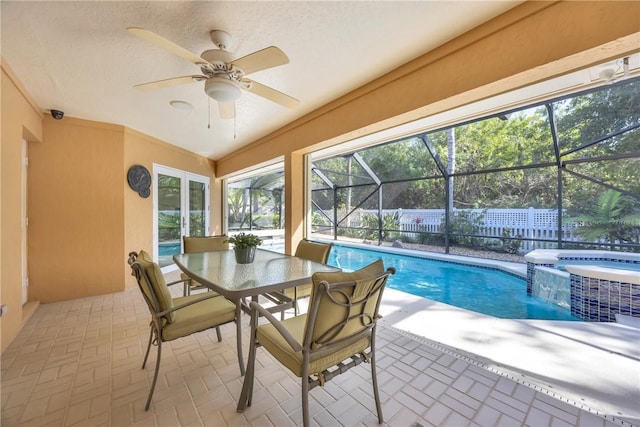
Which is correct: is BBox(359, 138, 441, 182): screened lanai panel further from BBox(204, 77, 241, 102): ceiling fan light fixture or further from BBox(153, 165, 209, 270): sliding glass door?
BBox(204, 77, 241, 102): ceiling fan light fixture

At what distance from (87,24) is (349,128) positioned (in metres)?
2.23

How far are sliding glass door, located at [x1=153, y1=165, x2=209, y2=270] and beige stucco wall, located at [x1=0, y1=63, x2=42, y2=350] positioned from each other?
193cm

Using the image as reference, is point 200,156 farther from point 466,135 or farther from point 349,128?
point 466,135

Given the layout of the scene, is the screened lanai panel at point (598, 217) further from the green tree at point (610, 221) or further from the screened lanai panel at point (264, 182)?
the screened lanai panel at point (264, 182)

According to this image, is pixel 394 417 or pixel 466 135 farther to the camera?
pixel 466 135

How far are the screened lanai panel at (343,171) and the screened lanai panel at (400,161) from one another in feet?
1.10

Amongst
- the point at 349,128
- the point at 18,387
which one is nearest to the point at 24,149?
the point at 18,387

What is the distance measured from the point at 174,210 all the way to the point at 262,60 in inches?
166

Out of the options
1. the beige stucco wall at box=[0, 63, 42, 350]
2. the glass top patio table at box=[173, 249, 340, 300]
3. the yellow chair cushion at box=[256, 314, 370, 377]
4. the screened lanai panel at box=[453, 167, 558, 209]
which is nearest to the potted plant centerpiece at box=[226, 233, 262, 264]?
the glass top patio table at box=[173, 249, 340, 300]

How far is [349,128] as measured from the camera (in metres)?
2.78

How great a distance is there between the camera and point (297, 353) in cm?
125

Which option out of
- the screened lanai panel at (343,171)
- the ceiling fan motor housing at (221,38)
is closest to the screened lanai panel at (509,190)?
the screened lanai panel at (343,171)

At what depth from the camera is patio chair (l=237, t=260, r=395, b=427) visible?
1149 mm

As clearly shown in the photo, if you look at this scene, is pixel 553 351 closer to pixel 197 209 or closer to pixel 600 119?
pixel 600 119
